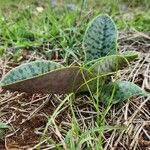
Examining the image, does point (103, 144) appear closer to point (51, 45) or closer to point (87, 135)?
point (87, 135)

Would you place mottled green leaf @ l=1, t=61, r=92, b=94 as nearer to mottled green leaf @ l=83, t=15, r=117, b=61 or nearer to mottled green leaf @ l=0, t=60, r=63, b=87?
mottled green leaf @ l=0, t=60, r=63, b=87

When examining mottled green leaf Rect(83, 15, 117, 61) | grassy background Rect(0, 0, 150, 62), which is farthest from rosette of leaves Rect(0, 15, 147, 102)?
grassy background Rect(0, 0, 150, 62)

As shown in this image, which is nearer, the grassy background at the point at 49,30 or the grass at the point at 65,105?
the grass at the point at 65,105

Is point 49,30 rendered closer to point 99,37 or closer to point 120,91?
point 99,37

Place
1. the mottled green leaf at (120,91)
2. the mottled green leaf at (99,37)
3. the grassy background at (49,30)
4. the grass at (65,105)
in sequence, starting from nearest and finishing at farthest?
the grass at (65,105)
the mottled green leaf at (120,91)
the mottled green leaf at (99,37)
the grassy background at (49,30)

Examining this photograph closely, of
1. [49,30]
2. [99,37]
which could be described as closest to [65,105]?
[99,37]

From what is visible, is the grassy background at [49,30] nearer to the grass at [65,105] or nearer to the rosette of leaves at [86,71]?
the grass at [65,105]

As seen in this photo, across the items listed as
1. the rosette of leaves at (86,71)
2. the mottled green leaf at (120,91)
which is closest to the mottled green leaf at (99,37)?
the rosette of leaves at (86,71)
